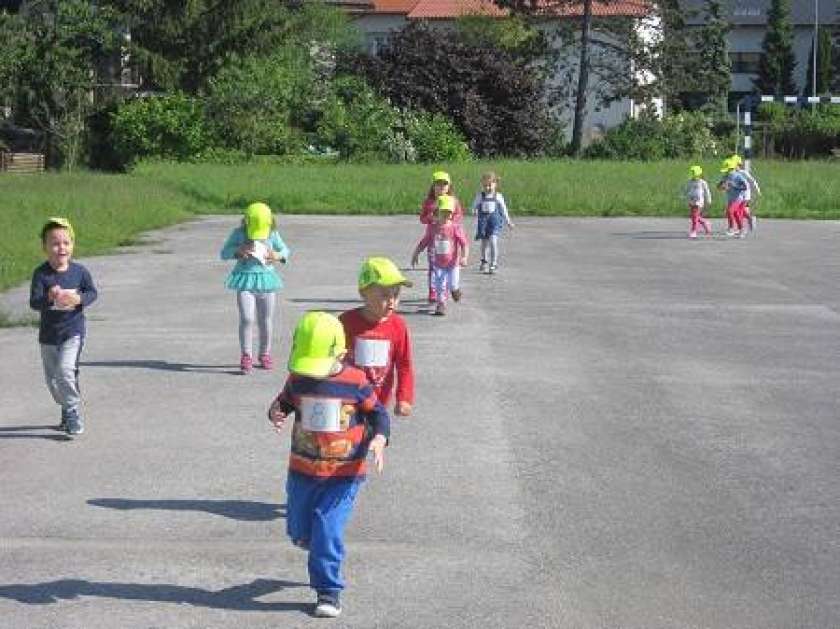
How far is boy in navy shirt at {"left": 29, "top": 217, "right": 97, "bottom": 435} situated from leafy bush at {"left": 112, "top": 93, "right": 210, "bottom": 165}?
43.5 meters

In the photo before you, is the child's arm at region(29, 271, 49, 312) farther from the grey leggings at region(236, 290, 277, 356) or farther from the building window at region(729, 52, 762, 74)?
the building window at region(729, 52, 762, 74)

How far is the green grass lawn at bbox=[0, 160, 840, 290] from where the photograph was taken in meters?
29.7

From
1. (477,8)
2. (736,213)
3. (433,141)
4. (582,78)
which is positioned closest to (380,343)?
(736,213)

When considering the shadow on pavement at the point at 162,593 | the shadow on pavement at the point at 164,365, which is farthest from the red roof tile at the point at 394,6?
the shadow on pavement at the point at 162,593

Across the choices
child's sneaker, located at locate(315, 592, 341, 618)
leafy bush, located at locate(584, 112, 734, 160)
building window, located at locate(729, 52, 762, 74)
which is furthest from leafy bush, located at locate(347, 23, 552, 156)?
building window, located at locate(729, 52, 762, 74)

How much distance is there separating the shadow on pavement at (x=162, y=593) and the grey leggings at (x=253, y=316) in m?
5.90

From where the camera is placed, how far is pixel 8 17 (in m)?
57.7

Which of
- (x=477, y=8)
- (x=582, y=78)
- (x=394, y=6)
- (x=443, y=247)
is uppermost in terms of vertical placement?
(x=394, y=6)

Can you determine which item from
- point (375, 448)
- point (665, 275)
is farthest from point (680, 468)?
point (665, 275)

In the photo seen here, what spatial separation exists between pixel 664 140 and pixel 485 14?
2021 centimetres

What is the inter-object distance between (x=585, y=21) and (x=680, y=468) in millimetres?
56705

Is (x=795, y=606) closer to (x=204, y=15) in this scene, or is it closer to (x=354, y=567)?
(x=354, y=567)

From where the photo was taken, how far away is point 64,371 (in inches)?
405

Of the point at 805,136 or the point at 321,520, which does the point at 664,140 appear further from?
the point at 321,520
